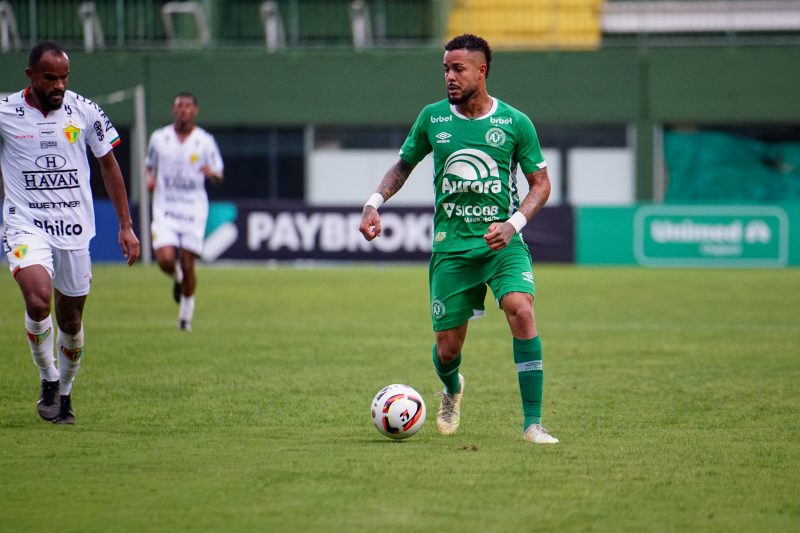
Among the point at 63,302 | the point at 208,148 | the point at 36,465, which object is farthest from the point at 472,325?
the point at 36,465

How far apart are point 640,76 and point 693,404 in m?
23.8

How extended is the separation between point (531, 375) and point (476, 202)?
1.08 m

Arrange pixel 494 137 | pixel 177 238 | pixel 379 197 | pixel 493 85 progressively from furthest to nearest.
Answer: pixel 493 85 < pixel 177 238 < pixel 379 197 < pixel 494 137

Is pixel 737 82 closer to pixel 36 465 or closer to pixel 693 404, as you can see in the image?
pixel 693 404

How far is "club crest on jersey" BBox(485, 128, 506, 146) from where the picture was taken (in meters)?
7.91

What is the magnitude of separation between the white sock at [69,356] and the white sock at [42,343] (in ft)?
0.30

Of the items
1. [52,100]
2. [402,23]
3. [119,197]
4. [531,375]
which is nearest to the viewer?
[531,375]

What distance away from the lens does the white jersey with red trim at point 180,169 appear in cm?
1545

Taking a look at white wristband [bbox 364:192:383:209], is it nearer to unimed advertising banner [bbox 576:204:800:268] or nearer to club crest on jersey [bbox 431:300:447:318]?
club crest on jersey [bbox 431:300:447:318]

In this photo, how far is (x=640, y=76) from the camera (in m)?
32.3

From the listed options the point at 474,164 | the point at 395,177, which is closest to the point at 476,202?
the point at 474,164

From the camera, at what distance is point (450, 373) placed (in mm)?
8250

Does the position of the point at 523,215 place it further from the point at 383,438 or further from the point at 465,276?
the point at 383,438

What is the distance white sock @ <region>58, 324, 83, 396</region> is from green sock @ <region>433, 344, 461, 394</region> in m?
2.31
